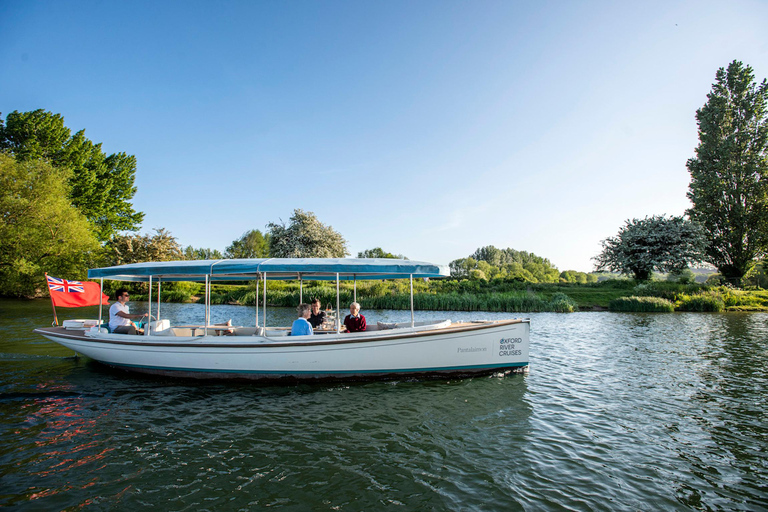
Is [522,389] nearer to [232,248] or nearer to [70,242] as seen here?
[70,242]

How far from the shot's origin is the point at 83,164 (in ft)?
132

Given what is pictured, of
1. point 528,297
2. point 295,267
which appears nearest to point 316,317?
point 295,267

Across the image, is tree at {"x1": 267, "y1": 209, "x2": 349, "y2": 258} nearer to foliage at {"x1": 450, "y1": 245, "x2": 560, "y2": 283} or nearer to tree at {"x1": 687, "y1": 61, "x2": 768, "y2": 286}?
foliage at {"x1": 450, "y1": 245, "x2": 560, "y2": 283}

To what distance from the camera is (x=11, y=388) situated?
26.3ft

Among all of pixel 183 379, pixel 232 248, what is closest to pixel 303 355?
pixel 183 379

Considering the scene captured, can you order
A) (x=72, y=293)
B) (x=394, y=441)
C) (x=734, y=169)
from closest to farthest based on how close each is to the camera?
(x=394, y=441) → (x=72, y=293) → (x=734, y=169)

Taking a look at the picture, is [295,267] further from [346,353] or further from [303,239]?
[303,239]

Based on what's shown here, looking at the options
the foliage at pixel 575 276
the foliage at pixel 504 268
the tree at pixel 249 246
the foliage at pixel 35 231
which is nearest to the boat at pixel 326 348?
the foliage at pixel 35 231

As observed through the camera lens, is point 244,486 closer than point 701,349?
Yes

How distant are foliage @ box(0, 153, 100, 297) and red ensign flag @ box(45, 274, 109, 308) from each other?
22.7 meters

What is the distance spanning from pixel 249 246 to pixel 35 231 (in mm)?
40491

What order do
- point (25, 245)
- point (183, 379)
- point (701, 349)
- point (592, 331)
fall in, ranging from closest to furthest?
point (183, 379) → point (701, 349) → point (592, 331) → point (25, 245)

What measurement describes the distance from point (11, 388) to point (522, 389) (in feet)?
34.6

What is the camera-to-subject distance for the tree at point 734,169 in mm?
33094
